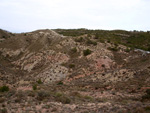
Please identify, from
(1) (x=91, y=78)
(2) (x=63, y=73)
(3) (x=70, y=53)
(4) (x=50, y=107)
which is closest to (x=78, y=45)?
(3) (x=70, y=53)

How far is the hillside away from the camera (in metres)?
10.8

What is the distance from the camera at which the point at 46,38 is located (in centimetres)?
4066

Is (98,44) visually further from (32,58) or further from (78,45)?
(32,58)

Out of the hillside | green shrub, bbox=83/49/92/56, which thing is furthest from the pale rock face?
green shrub, bbox=83/49/92/56

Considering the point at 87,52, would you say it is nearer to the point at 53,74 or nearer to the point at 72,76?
the point at 72,76

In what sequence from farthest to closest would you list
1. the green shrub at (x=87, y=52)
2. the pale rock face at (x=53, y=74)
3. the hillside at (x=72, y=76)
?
the green shrub at (x=87, y=52) < the pale rock face at (x=53, y=74) < the hillside at (x=72, y=76)

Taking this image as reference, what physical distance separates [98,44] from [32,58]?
576 inches

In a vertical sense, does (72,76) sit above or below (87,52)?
below

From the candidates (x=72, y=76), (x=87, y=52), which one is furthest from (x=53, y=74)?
(x=87, y=52)

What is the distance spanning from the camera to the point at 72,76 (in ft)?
79.0

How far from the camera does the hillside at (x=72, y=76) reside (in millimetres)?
10836

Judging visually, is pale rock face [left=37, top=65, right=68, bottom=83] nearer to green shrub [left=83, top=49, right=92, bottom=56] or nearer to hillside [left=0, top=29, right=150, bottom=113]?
hillside [left=0, top=29, right=150, bottom=113]

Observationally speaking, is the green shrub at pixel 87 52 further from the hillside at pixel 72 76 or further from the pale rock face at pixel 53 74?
the pale rock face at pixel 53 74

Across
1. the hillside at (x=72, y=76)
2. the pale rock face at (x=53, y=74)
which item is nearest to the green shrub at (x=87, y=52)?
the hillside at (x=72, y=76)
